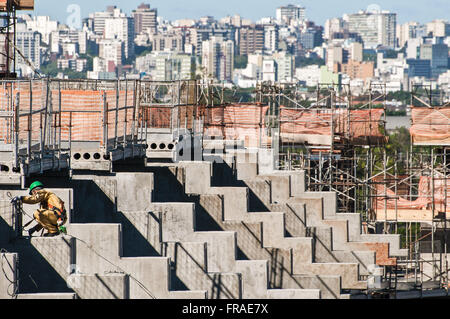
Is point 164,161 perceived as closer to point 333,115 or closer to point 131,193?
point 131,193

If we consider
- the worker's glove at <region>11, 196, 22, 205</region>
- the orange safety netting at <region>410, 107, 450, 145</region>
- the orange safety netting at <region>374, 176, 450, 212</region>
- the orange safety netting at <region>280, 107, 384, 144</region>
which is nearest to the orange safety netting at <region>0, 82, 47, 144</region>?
the worker's glove at <region>11, 196, 22, 205</region>

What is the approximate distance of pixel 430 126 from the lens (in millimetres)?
43094

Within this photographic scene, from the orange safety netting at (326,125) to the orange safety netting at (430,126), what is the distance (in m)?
2.70

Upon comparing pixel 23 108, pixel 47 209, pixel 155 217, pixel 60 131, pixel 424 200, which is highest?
pixel 23 108

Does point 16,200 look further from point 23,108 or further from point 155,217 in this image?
point 23,108

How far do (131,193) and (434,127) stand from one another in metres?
22.6

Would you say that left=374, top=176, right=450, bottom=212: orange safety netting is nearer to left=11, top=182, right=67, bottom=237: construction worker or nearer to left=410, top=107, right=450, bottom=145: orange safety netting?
left=410, top=107, right=450, bottom=145: orange safety netting

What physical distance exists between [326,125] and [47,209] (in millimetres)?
28491

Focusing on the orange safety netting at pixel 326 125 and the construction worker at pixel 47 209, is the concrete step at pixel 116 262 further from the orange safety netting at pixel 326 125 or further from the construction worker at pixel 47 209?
the orange safety netting at pixel 326 125

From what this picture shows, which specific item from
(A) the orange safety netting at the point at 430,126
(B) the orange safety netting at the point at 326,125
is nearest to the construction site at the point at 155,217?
(A) the orange safety netting at the point at 430,126

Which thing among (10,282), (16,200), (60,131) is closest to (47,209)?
(16,200)

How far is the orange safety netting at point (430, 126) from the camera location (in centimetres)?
4281

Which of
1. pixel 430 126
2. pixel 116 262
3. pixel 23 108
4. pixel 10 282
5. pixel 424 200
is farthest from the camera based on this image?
pixel 424 200
